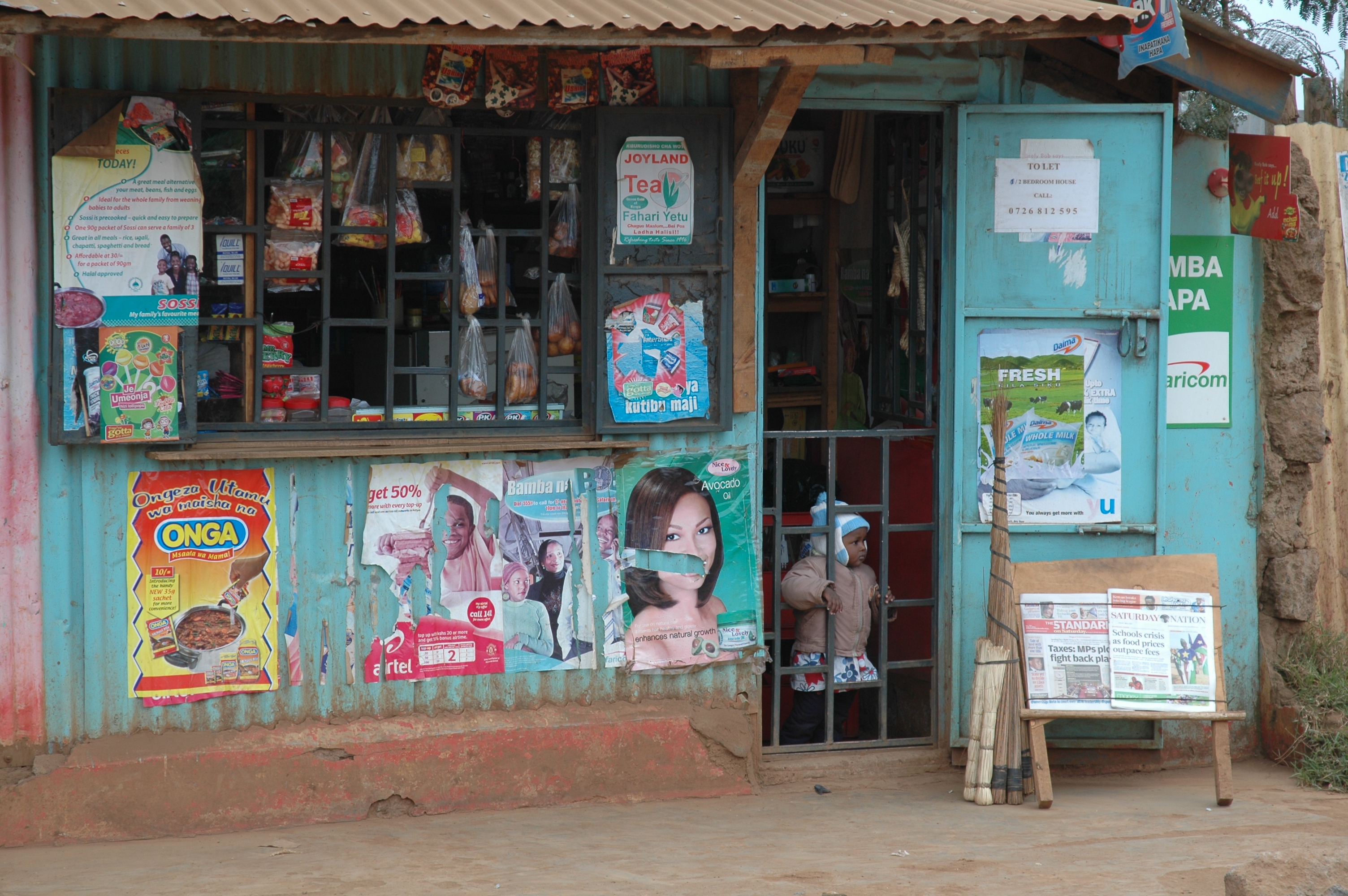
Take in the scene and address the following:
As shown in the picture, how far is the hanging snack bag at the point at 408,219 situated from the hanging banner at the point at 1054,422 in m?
2.46

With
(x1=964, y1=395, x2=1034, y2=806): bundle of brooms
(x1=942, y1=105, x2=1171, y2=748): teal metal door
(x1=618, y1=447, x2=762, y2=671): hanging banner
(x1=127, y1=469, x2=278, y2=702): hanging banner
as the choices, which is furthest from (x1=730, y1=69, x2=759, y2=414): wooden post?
(x1=127, y1=469, x2=278, y2=702): hanging banner

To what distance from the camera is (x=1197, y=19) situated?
16.9 ft

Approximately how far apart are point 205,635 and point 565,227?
83.7 inches

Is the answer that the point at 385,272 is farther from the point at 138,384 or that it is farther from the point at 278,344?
the point at 138,384

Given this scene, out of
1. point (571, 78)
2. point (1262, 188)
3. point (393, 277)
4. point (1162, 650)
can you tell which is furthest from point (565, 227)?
point (1262, 188)

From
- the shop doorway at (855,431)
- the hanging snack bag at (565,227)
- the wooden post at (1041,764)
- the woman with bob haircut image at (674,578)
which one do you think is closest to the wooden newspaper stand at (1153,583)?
the wooden post at (1041,764)

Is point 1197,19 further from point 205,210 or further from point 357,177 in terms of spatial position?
point 205,210

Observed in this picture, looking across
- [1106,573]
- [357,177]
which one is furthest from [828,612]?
[357,177]

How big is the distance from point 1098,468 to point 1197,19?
1925 mm

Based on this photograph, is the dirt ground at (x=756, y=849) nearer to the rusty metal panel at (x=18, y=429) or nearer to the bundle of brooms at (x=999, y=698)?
the bundle of brooms at (x=999, y=698)

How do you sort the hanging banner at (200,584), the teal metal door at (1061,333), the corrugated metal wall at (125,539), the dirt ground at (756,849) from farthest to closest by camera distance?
the teal metal door at (1061,333), the hanging banner at (200,584), the corrugated metal wall at (125,539), the dirt ground at (756,849)

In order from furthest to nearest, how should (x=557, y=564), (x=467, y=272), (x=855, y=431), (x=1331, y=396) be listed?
1. (x=1331, y=396)
2. (x=855, y=431)
3. (x=557, y=564)
4. (x=467, y=272)

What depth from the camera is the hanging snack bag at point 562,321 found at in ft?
16.9

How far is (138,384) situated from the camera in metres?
4.48
